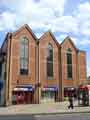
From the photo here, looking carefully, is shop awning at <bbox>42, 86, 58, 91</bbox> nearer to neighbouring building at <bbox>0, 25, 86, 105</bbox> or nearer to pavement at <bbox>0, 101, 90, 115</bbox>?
neighbouring building at <bbox>0, 25, 86, 105</bbox>

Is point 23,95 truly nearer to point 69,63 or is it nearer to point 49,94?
point 49,94

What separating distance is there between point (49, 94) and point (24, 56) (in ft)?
26.5

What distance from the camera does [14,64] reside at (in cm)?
4828

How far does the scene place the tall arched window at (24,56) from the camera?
49312 millimetres

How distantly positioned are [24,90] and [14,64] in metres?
4.56

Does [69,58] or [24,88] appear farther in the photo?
[69,58]

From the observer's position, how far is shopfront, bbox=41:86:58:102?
51.4 metres

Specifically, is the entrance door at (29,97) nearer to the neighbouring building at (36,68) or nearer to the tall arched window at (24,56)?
the neighbouring building at (36,68)

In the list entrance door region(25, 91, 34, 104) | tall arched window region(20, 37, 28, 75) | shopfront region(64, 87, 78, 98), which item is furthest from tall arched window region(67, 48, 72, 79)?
tall arched window region(20, 37, 28, 75)

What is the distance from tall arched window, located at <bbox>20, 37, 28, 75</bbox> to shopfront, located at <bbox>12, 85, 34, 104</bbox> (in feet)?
8.18

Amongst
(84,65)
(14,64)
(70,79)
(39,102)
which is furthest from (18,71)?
(84,65)

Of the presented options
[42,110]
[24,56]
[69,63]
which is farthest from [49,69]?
[42,110]

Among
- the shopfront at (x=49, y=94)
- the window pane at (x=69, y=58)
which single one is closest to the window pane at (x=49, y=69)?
the shopfront at (x=49, y=94)

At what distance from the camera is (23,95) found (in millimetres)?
49031
